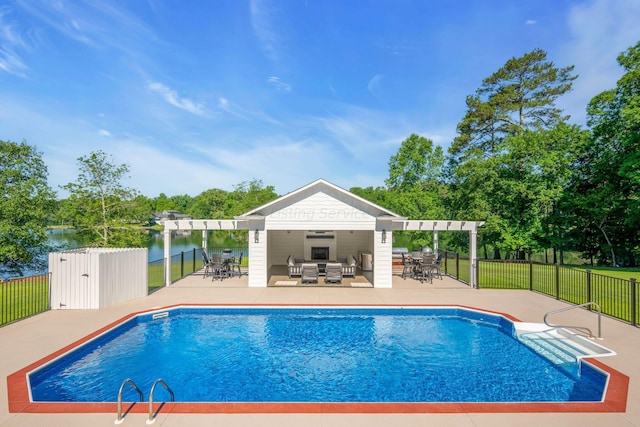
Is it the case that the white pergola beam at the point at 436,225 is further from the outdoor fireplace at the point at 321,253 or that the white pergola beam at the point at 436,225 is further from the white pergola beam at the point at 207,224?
the white pergola beam at the point at 207,224

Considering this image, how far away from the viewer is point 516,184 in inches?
890

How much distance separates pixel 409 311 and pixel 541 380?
4149 millimetres

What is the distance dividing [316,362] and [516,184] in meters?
21.3

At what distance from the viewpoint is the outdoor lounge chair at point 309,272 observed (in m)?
13.5

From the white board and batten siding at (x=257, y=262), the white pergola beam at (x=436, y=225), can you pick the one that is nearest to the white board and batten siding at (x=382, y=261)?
the white pergola beam at (x=436, y=225)

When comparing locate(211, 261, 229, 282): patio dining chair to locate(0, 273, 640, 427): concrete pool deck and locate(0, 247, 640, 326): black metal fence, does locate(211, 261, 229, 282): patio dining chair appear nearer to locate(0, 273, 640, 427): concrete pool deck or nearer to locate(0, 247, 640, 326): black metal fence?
locate(0, 273, 640, 427): concrete pool deck

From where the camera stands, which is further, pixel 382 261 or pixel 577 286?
pixel 382 261

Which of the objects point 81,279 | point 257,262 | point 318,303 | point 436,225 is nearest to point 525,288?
point 436,225

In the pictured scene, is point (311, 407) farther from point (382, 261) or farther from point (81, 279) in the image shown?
point (382, 261)

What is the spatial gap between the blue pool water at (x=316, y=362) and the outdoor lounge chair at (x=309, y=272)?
354cm

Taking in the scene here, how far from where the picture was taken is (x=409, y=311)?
398 inches

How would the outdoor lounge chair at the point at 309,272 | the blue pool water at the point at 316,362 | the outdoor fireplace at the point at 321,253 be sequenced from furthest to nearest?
the outdoor fireplace at the point at 321,253, the outdoor lounge chair at the point at 309,272, the blue pool water at the point at 316,362

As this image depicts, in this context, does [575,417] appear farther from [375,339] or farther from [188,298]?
[188,298]

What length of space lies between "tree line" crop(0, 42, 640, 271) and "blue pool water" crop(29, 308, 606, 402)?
1442 cm
